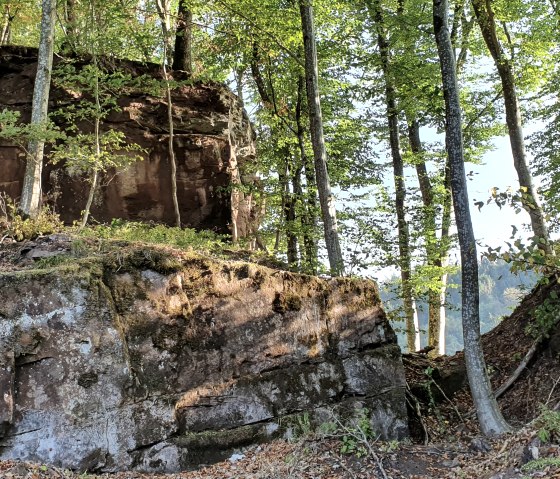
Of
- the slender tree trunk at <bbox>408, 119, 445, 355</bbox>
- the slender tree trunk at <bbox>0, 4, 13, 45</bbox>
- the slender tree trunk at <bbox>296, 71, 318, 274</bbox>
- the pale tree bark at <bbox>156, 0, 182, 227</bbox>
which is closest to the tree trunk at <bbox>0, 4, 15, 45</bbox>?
the slender tree trunk at <bbox>0, 4, 13, 45</bbox>

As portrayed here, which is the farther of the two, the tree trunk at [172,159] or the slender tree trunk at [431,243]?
the slender tree trunk at [431,243]

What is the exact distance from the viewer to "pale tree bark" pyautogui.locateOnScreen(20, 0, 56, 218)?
28.0ft

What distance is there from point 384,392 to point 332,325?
4.20 ft

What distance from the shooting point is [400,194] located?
14.2 m

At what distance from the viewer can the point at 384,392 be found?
734cm

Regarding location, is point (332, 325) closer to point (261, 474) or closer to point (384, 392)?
point (384, 392)

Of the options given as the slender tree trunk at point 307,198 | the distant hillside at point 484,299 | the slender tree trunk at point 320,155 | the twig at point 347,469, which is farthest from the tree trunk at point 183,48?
the twig at point 347,469

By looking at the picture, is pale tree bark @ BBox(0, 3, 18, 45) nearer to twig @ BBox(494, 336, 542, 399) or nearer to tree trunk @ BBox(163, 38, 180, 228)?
tree trunk @ BBox(163, 38, 180, 228)

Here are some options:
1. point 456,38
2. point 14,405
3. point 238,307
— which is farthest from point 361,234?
point 14,405

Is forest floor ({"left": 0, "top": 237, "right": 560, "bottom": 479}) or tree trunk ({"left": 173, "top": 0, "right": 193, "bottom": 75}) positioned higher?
tree trunk ({"left": 173, "top": 0, "right": 193, "bottom": 75})

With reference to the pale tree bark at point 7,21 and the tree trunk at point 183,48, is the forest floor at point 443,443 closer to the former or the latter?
the tree trunk at point 183,48

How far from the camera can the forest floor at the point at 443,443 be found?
15.8 ft

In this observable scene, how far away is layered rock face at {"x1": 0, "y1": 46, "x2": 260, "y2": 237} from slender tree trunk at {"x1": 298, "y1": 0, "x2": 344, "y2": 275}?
10.00ft

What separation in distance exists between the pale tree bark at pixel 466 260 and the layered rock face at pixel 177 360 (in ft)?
3.80
